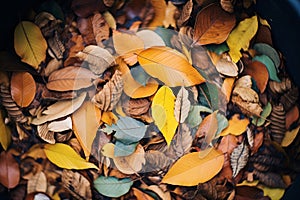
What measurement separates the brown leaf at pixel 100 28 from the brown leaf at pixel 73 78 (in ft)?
0.14

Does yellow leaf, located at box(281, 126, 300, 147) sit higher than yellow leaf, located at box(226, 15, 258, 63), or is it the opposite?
yellow leaf, located at box(226, 15, 258, 63)

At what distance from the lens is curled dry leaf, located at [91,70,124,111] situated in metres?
0.73

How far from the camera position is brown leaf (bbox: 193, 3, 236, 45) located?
0.71 m

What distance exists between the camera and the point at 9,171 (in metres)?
0.73

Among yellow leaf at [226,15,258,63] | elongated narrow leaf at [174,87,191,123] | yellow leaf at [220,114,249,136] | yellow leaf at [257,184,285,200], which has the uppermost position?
yellow leaf at [226,15,258,63]

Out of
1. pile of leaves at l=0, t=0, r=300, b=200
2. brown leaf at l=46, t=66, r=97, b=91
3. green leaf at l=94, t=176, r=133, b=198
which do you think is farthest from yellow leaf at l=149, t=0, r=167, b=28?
green leaf at l=94, t=176, r=133, b=198

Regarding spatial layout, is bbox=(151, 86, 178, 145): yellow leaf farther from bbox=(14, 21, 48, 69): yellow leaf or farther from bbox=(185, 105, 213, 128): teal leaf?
bbox=(14, 21, 48, 69): yellow leaf

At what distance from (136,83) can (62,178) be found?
0.16 metres

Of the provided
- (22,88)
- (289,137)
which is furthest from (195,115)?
(22,88)

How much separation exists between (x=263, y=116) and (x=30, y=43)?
316 millimetres

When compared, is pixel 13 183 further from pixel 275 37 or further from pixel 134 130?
pixel 275 37

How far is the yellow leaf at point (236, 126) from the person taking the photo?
2.38 ft

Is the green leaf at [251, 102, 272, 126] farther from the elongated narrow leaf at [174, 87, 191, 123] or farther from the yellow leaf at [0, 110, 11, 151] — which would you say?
the yellow leaf at [0, 110, 11, 151]

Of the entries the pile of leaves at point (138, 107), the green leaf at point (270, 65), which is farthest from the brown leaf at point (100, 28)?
the green leaf at point (270, 65)
